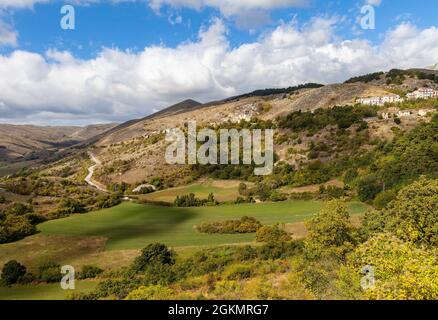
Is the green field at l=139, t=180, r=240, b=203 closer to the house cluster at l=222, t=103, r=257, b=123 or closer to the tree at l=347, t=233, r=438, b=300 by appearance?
the tree at l=347, t=233, r=438, b=300

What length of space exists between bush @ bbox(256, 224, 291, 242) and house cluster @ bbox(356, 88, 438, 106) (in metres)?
93.2

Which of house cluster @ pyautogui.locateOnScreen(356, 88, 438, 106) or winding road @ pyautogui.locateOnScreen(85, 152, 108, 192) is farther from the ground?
house cluster @ pyautogui.locateOnScreen(356, 88, 438, 106)

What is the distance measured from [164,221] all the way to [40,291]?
86.2 ft

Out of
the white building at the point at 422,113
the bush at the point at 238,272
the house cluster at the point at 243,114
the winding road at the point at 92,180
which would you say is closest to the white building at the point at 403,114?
the white building at the point at 422,113

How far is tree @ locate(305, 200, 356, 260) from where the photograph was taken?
88.8ft

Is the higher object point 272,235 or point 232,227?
point 272,235

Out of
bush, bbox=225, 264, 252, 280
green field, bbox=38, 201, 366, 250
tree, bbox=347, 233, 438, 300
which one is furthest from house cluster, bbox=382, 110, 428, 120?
tree, bbox=347, 233, 438, 300

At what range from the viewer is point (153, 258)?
116 ft

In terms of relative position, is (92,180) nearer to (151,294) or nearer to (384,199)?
(384,199)

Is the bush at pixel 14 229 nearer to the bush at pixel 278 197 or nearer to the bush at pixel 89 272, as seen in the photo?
the bush at pixel 89 272

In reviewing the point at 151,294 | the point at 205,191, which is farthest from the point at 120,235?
the point at 205,191
